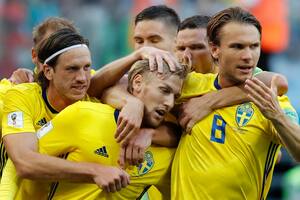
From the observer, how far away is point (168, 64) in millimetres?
6613

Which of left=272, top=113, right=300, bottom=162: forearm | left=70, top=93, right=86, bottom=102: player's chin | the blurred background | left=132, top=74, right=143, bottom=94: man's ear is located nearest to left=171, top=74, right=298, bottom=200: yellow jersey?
left=272, top=113, right=300, bottom=162: forearm

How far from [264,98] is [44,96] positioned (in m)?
1.57

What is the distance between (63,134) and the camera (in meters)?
6.56

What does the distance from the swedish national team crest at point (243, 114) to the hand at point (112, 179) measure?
82cm

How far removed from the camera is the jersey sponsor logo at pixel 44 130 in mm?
6639

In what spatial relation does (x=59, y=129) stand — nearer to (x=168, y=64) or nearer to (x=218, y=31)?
(x=168, y=64)

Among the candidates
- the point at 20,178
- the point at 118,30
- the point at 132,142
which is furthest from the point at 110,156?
the point at 118,30

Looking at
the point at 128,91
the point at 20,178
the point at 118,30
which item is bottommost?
the point at 118,30

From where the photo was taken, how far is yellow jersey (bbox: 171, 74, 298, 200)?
261 inches

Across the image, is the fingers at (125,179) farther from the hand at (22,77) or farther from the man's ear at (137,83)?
the hand at (22,77)

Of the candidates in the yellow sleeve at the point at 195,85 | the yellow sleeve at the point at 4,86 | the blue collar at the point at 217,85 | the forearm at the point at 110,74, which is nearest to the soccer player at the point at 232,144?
the blue collar at the point at 217,85

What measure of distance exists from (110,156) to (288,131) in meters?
1.12

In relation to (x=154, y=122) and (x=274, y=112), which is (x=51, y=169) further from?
(x=274, y=112)

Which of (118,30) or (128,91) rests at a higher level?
(128,91)
